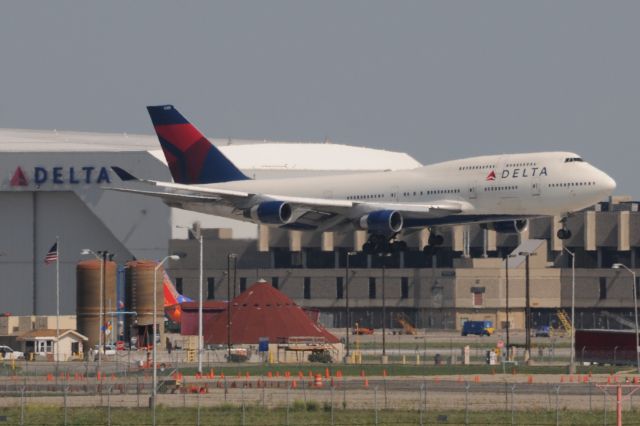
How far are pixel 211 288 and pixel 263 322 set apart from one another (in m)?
54.8

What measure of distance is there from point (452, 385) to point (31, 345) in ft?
164

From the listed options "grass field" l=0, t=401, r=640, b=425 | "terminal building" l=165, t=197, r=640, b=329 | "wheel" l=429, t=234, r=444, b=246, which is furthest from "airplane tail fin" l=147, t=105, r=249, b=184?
"terminal building" l=165, t=197, r=640, b=329

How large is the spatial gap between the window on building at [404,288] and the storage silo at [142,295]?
31.6 meters

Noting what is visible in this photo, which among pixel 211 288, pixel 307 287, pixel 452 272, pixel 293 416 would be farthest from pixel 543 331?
pixel 293 416

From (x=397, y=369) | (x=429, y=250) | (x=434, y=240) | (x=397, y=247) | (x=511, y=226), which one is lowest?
(x=397, y=369)

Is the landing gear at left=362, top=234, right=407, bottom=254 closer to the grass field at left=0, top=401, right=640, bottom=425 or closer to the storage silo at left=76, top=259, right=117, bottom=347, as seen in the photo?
the storage silo at left=76, top=259, right=117, bottom=347

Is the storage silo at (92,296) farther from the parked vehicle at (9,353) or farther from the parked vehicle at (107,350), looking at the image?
the parked vehicle at (9,353)

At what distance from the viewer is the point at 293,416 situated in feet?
231

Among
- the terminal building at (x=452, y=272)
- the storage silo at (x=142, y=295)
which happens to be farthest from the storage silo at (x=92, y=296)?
the terminal building at (x=452, y=272)

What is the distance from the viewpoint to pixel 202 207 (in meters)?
111

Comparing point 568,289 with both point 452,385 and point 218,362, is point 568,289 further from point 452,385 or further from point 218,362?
point 452,385

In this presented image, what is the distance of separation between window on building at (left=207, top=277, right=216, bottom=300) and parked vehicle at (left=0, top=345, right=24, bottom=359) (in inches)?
2030

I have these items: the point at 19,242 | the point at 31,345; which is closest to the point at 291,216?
the point at 31,345

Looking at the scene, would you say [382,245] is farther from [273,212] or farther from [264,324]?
[264,324]
